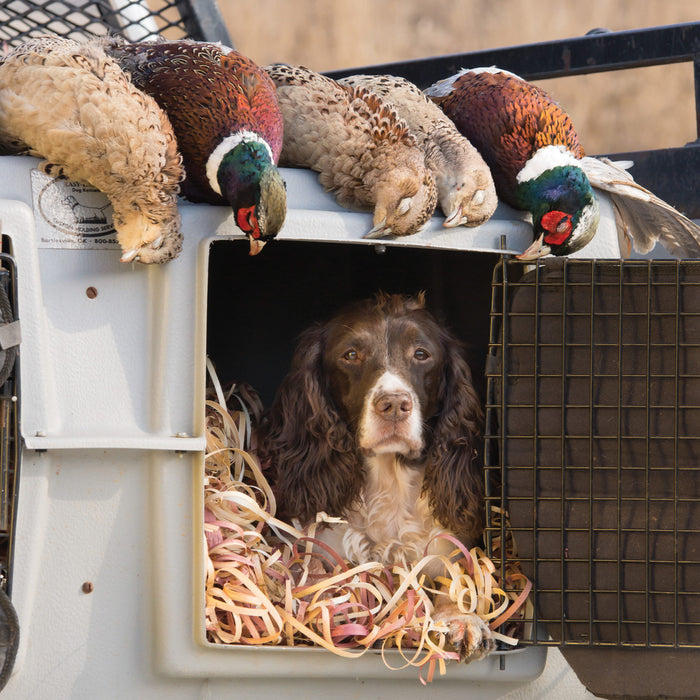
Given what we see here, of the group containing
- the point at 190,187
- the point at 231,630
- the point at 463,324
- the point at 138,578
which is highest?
the point at 190,187

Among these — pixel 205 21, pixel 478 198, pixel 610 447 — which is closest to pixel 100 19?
pixel 205 21

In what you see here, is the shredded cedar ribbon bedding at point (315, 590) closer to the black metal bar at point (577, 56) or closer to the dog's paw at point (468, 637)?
the dog's paw at point (468, 637)

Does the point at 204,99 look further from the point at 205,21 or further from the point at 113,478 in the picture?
the point at 205,21

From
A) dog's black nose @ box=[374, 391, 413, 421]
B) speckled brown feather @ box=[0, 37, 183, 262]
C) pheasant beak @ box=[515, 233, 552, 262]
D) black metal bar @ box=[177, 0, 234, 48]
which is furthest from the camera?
black metal bar @ box=[177, 0, 234, 48]

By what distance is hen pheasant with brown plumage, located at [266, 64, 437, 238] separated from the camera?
6.38 feet

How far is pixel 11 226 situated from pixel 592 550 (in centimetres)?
130

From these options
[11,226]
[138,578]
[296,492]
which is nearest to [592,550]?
[296,492]

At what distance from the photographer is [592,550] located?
197 cm

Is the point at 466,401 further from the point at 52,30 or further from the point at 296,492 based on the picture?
the point at 52,30

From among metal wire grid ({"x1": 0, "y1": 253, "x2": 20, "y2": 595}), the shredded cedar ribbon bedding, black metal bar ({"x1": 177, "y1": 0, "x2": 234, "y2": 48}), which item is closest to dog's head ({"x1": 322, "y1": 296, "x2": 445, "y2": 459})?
the shredded cedar ribbon bedding

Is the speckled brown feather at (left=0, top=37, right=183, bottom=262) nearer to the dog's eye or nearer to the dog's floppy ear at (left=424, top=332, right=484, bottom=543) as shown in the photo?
the dog's eye

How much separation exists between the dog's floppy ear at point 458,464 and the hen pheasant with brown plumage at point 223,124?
0.68 m

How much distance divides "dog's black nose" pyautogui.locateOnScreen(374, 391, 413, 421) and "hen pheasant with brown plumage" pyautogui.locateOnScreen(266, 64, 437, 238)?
0.40 meters

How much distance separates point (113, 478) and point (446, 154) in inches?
→ 38.8
